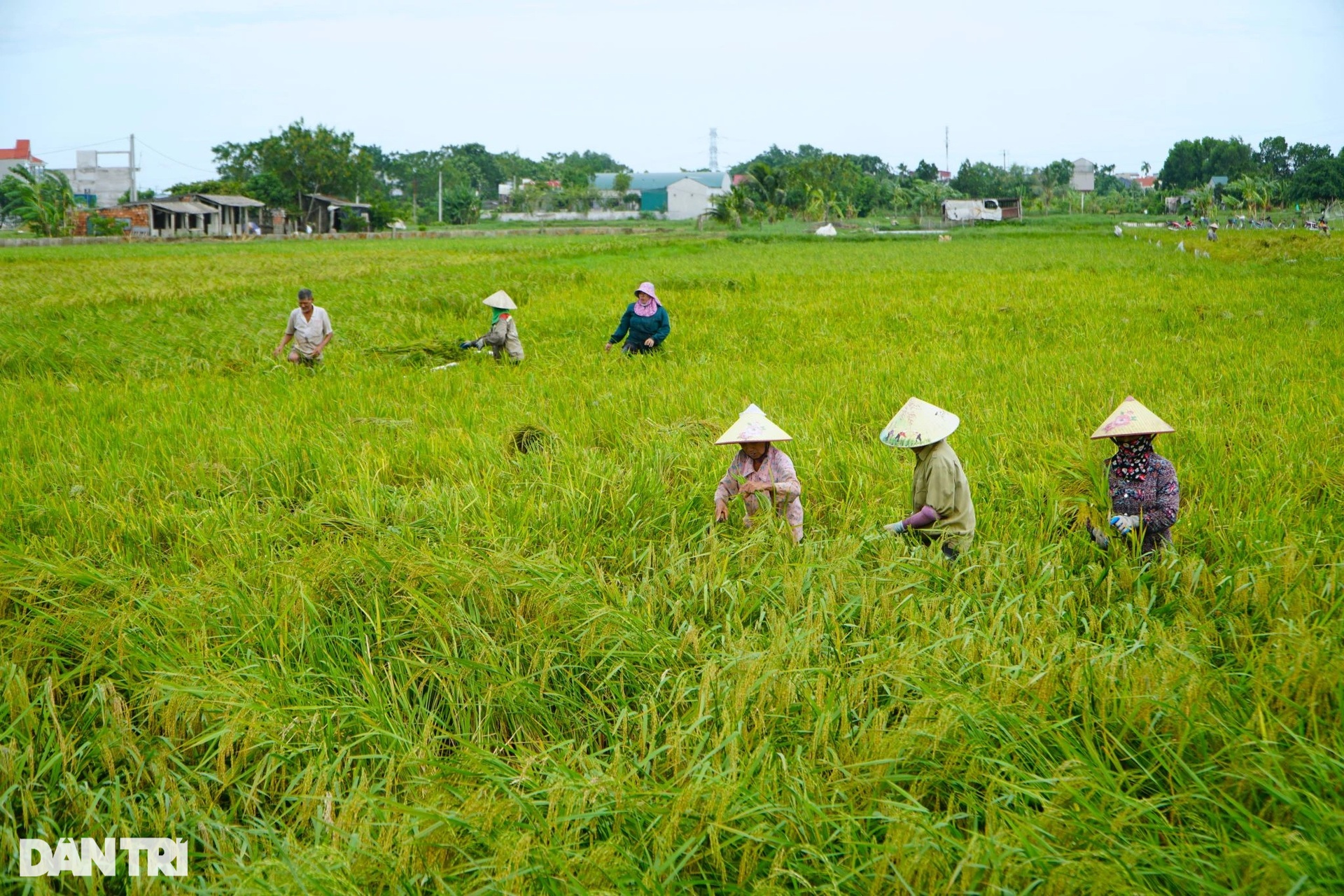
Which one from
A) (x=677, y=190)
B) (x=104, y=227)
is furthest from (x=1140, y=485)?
(x=677, y=190)

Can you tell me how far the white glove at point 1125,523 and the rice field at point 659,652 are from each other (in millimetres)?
173

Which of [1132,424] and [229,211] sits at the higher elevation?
[229,211]

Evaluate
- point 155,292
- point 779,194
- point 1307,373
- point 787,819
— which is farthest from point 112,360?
point 779,194

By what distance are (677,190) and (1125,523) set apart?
81.7m

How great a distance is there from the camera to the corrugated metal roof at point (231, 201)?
50312 millimetres

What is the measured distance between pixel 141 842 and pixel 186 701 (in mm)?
461

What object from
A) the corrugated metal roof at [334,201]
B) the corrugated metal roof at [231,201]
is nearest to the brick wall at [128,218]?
the corrugated metal roof at [231,201]

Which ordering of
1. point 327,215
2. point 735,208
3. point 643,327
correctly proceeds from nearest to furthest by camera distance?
point 643,327, point 735,208, point 327,215

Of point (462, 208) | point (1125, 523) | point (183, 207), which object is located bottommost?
point (1125, 523)

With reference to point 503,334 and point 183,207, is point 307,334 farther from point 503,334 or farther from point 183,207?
point 183,207

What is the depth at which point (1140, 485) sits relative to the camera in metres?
3.67

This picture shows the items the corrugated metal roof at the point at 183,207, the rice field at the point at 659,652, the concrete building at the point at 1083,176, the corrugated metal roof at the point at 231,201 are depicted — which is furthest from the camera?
the concrete building at the point at 1083,176

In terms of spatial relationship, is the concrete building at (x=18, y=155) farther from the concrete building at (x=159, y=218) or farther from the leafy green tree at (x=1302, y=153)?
the leafy green tree at (x=1302, y=153)

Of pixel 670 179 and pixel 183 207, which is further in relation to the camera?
pixel 670 179
